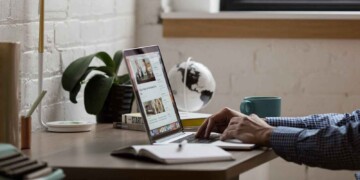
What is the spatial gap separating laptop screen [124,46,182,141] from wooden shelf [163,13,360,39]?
0.98 m

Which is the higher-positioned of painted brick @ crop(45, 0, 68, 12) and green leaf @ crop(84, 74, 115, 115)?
painted brick @ crop(45, 0, 68, 12)

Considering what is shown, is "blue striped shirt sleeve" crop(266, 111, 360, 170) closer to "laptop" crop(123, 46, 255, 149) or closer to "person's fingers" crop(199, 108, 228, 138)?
"laptop" crop(123, 46, 255, 149)

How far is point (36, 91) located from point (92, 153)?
0.53 m

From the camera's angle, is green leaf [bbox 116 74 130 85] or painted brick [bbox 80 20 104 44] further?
painted brick [bbox 80 20 104 44]

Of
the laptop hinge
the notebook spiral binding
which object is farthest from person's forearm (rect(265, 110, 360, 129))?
the notebook spiral binding

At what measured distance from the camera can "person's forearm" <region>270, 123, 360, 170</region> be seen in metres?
1.99

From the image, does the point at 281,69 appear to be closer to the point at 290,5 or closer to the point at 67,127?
the point at 290,5

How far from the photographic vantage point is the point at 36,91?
7.95 ft

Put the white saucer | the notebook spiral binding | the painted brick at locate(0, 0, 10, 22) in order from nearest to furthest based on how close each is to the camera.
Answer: the notebook spiral binding → the painted brick at locate(0, 0, 10, 22) → the white saucer

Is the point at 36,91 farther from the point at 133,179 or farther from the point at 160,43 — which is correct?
the point at 160,43

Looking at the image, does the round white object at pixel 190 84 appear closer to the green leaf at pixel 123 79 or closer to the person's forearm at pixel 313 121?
the green leaf at pixel 123 79

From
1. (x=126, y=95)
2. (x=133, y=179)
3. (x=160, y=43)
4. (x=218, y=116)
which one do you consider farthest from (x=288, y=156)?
(x=160, y=43)

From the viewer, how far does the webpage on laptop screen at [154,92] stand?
2.11 metres

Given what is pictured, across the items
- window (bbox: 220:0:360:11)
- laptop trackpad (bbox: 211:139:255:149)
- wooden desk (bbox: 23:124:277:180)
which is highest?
window (bbox: 220:0:360:11)
